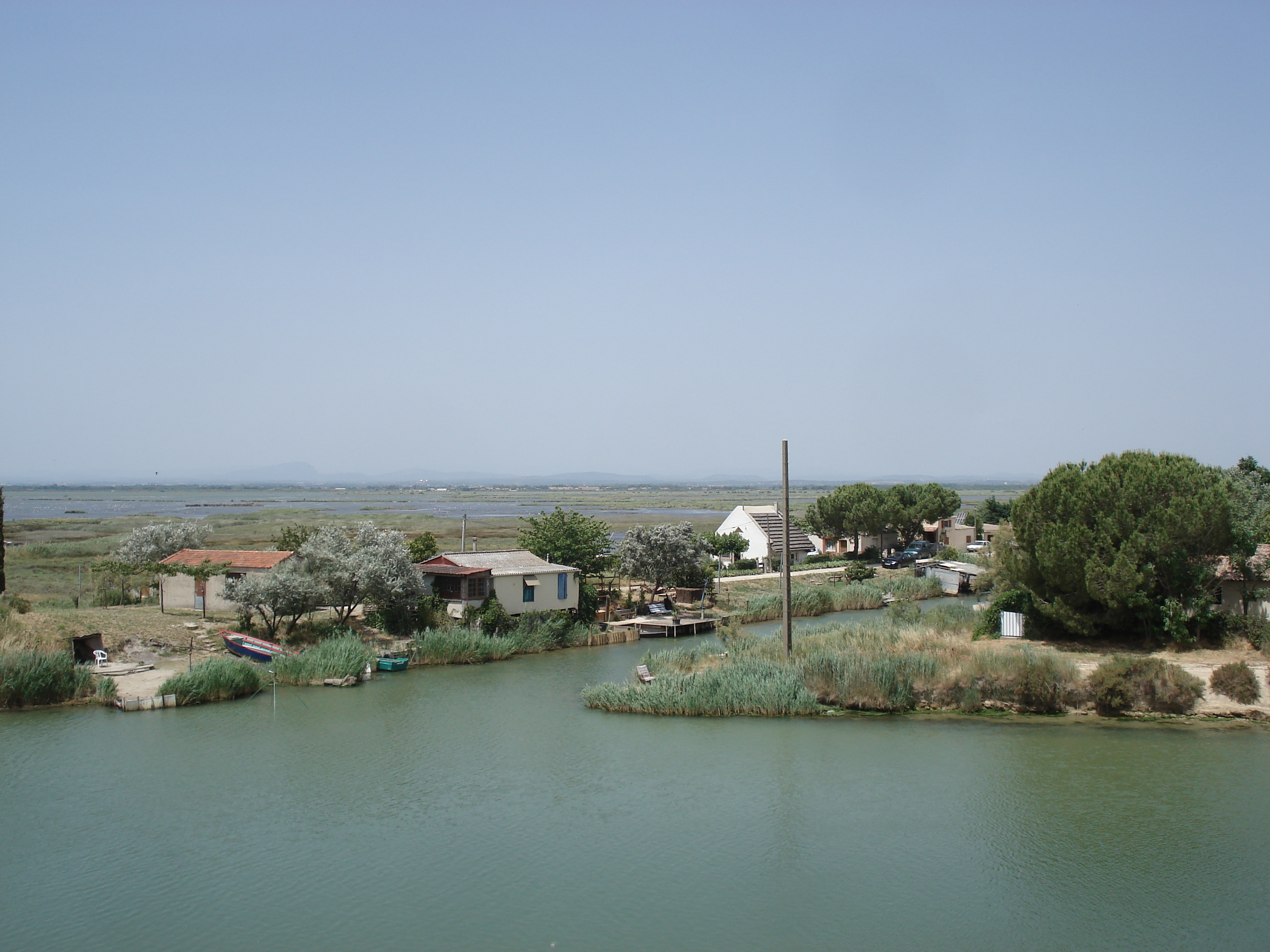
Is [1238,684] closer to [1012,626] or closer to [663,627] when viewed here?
[1012,626]

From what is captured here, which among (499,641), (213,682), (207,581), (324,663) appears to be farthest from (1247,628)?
(207,581)

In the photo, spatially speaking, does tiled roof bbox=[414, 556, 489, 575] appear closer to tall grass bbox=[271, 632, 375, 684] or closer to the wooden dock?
tall grass bbox=[271, 632, 375, 684]

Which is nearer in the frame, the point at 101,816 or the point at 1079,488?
the point at 101,816

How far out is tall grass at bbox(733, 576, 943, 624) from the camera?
151ft

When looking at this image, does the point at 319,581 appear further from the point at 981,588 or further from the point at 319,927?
the point at 981,588

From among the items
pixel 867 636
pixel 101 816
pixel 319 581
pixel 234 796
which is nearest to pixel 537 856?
pixel 234 796

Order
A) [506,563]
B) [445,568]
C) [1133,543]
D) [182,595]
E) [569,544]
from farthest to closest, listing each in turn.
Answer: [569,544]
[506,563]
[445,568]
[182,595]
[1133,543]

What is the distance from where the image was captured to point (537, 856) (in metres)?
15.8

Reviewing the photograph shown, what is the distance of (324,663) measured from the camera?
3020 cm

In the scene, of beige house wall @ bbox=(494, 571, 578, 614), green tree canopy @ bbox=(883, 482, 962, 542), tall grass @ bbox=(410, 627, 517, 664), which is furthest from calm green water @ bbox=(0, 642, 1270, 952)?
green tree canopy @ bbox=(883, 482, 962, 542)

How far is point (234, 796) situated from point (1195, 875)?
1807cm

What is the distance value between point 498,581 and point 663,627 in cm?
850

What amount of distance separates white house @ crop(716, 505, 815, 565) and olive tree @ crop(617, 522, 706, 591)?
54.1 feet

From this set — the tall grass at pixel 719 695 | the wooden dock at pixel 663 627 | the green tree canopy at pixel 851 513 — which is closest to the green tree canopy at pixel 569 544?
the wooden dock at pixel 663 627
